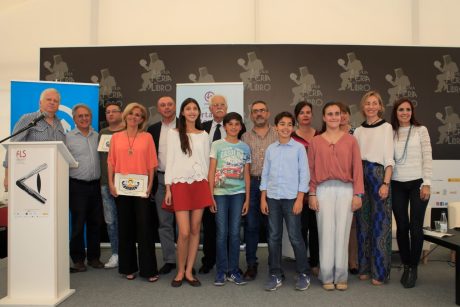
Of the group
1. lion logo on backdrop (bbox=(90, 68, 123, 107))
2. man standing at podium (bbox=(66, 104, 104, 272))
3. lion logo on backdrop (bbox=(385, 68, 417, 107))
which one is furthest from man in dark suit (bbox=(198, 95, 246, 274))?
lion logo on backdrop (bbox=(385, 68, 417, 107))

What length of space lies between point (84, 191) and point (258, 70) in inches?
104

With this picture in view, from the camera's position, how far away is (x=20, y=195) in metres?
2.74

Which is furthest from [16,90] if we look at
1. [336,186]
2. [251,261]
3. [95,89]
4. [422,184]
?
[422,184]

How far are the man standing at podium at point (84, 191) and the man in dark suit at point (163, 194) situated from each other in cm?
61

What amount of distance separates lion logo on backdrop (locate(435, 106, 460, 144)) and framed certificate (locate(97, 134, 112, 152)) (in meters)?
4.12

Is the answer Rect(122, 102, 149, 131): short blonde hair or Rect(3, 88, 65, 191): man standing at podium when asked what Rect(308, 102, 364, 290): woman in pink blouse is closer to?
Rect(122, 102, 149, 131): short blonde hair

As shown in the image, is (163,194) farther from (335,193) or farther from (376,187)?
(376,187)

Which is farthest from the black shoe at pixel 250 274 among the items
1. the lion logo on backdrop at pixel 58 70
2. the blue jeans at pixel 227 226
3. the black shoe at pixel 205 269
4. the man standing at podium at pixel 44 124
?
the lion logo on backdrop at pixel 58 70

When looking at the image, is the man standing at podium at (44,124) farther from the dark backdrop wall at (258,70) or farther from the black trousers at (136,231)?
the dark backdrop wall at (258,70)

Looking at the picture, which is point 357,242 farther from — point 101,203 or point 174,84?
point 174,84

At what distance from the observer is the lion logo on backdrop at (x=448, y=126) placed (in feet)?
16.8

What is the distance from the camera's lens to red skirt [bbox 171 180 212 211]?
3.05 metres

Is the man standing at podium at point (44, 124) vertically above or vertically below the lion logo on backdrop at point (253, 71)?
below

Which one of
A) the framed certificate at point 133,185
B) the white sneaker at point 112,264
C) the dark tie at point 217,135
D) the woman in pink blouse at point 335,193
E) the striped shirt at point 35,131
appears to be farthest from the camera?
the white sneaker at point 112,264
